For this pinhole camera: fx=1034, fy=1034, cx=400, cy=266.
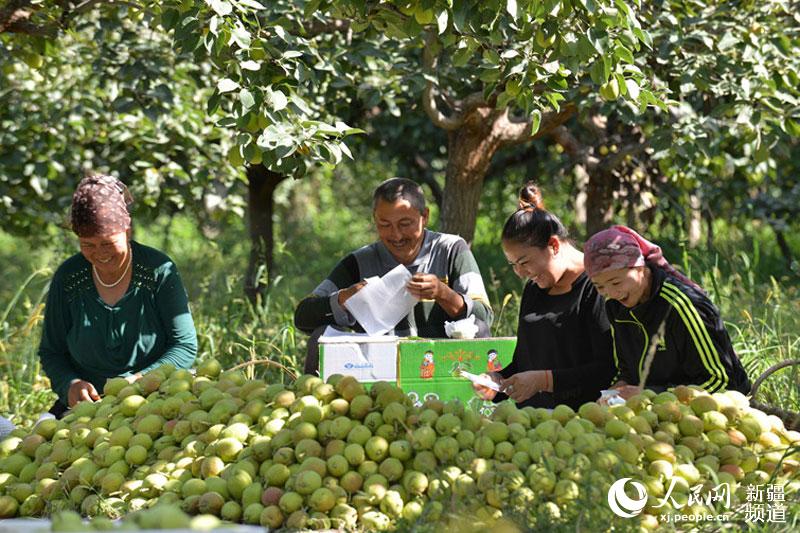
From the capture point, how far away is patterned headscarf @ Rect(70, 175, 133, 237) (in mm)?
3902

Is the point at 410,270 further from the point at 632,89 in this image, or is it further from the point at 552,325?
the point at 632,89

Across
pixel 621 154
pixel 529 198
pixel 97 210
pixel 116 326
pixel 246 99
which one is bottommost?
pixel 116 326

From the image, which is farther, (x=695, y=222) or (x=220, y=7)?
(x=695, y=222)

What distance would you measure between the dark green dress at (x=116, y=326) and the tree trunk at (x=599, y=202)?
13.6ft

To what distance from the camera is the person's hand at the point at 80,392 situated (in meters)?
3.93

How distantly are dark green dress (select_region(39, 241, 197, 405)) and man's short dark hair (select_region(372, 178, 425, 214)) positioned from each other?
38.8 inches

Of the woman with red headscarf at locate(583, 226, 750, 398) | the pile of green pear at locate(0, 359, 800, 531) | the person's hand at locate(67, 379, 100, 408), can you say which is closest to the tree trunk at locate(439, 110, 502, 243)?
the woman with red headscarf at locate(583, 226, 750, 398)

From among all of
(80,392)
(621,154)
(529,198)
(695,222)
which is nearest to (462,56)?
(529,198)

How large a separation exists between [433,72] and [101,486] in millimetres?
3227

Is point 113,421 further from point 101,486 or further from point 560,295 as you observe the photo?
point 560,295

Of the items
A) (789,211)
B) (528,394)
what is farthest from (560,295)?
(789,211)

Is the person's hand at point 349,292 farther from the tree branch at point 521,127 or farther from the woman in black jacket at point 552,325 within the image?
the tree branch at point 521,127

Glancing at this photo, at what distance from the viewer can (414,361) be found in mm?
4094

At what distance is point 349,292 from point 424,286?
1.28 feet
